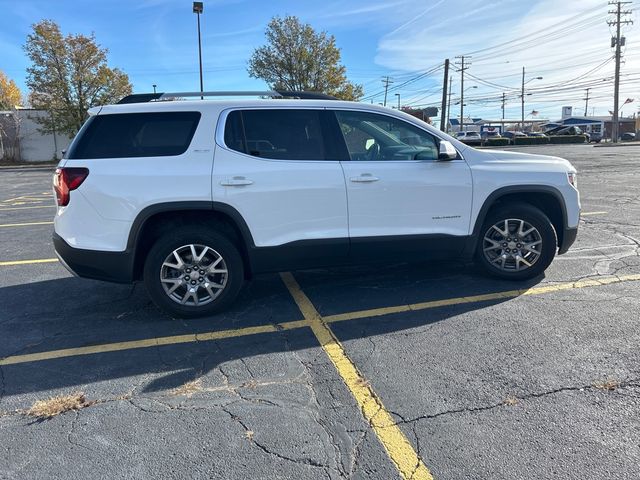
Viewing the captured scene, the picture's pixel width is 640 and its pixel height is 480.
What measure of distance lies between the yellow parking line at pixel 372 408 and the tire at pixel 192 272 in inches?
30.4

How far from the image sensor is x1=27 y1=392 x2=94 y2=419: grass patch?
2.92 meters

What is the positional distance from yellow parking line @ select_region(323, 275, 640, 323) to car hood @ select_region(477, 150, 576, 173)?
121 cm

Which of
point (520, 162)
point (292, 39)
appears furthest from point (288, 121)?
point (292, 39)

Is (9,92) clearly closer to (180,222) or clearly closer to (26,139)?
(26,139)

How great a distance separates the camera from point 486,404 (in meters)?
2.93

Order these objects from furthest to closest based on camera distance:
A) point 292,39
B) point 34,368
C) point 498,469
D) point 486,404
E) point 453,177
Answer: point 292,39, point 453,177, point 34,368, point 486,404, point 498,469

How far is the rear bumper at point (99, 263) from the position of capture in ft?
13.4

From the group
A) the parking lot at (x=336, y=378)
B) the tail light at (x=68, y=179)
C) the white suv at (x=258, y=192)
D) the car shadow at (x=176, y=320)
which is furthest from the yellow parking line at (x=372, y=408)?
the tail light at (x=68, y=179)

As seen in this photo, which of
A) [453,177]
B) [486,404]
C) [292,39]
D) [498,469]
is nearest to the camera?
[498,469]

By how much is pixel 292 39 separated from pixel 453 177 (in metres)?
32.4

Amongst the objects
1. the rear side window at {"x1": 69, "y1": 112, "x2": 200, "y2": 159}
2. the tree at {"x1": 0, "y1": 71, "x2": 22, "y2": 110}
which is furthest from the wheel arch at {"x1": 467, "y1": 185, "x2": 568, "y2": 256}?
the tree at {"x1": 0, "y1": 71, "x2": 22, "y2": 110}

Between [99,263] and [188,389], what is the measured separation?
5.24 ft

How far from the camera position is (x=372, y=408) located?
2.91 metres

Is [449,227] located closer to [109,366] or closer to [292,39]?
[109,366]
